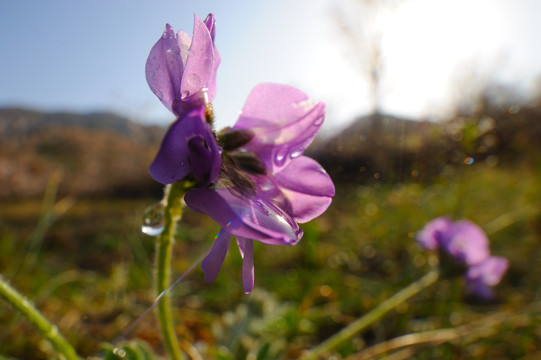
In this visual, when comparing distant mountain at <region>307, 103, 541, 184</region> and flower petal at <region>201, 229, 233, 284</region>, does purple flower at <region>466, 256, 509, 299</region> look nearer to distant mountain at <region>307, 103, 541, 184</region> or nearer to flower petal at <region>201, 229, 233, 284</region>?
distant mountain at <region>307, 103, 541, 184</region>

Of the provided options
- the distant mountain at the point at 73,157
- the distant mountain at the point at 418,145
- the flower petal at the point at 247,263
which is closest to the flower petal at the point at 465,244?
the distant mountain at the point at 418,145

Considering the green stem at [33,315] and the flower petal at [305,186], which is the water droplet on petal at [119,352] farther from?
the flower petal at [305,186]

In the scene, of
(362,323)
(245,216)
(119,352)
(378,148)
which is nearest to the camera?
(245,216)

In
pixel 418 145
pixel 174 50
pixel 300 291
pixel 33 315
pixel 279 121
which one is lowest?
pixel 300 291

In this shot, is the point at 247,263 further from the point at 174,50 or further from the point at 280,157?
the point at 174,50

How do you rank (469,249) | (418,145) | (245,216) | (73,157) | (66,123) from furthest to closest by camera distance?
1. (66,123)
2. (73,157)
3. (418,145)
4. (469,249)
5. (245,216)

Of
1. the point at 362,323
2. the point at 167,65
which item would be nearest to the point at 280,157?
the point at 167,65

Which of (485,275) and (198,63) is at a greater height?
(198,63)

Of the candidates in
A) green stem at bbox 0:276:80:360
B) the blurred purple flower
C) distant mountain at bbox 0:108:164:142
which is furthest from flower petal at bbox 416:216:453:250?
distant mountain at bbox 0:108:164:142
